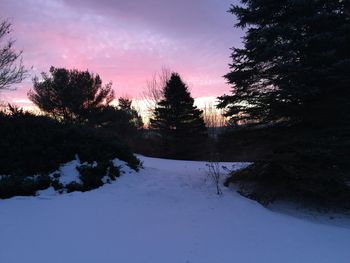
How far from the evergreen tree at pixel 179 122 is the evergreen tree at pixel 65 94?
6382mm

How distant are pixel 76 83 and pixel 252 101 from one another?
68.9ft

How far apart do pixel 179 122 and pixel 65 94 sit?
10009 millimetres

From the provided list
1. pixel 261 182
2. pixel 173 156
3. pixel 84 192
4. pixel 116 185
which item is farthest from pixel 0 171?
pixel 173 156

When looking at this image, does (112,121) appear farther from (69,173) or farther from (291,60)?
(291,60)

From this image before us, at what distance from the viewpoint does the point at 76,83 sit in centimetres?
2556

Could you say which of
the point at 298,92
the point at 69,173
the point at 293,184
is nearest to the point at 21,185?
the point at 69,173

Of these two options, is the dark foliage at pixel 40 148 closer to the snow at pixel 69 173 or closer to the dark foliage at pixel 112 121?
the snow at pixel 69 173

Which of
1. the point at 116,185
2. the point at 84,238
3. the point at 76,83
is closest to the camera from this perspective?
the point at 84,238

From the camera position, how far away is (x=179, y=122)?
26.1 metres

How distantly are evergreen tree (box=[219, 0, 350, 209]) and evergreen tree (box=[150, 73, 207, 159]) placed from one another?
691 inches

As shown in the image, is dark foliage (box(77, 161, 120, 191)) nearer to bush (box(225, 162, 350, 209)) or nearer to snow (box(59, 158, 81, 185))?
snow (box(59, 158, 81, 185))

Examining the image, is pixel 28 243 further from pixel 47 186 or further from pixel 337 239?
pixel 337 239

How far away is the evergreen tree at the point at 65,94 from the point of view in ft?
80.7

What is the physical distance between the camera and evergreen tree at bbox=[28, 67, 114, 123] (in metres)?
24.6
